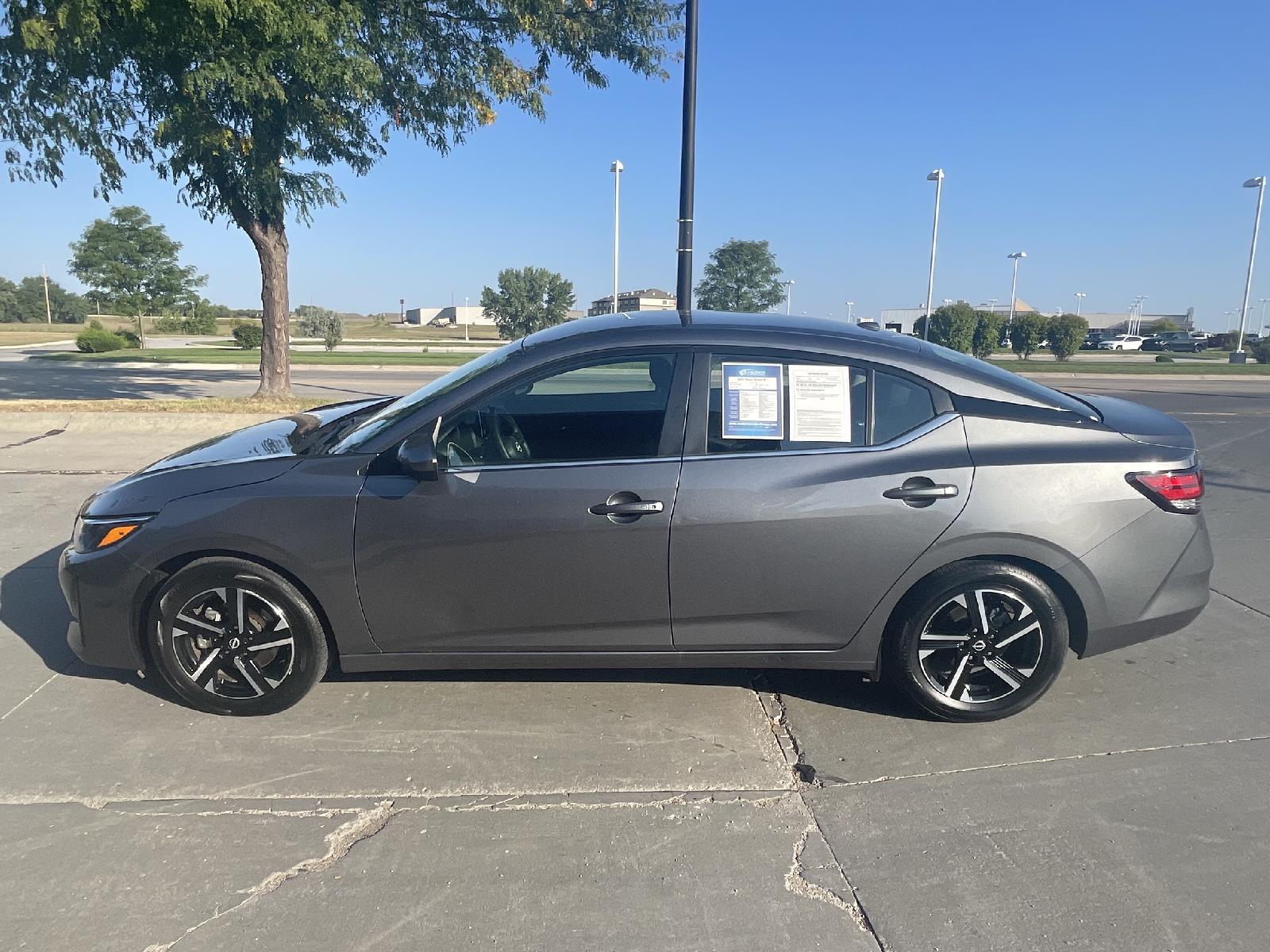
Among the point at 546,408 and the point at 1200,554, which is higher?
the point at 546,408

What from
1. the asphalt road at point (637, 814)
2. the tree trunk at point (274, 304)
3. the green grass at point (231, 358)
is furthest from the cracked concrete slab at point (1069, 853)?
the green grass at point (231, 358)

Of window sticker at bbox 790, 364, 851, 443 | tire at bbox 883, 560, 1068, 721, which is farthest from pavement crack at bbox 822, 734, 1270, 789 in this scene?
window sticker at bbox 790, 364, 851, 443

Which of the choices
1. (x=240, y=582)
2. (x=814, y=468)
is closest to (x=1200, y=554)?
(x=814, y=468)

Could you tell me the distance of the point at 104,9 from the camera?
9.27 metres

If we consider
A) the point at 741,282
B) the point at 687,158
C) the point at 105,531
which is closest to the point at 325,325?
the point at 741,282

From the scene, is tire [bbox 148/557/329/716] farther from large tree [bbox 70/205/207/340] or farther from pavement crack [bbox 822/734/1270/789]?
large tree [bbox 70/205/207/340]

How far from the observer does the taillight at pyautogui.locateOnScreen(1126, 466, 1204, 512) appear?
3.52 meters

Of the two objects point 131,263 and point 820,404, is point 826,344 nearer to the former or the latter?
point 820,404

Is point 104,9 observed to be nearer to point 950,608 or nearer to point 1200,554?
point 950,608

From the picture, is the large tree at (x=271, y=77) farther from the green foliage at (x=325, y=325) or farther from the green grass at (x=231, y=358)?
the green foliage at (x=325, y=325)

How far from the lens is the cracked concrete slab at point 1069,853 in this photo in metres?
2.46

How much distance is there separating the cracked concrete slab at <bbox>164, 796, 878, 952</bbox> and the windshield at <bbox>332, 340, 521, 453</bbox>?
60.1 inches

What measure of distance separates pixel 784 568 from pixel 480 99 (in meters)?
11.3

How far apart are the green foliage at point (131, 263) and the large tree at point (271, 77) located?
26.9 meters
